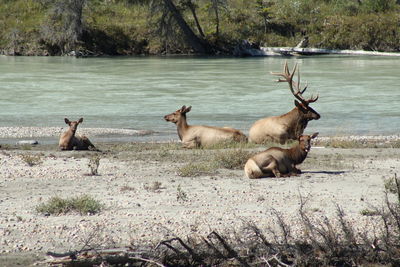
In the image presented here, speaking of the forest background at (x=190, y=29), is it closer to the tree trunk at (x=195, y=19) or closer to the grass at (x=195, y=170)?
the tree trunk at (x=195, y=19)

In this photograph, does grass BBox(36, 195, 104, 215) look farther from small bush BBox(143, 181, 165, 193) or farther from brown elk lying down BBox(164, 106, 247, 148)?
brown elk lying down BBox(164, 106, 247, 148)

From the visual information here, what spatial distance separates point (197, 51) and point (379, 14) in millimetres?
13301

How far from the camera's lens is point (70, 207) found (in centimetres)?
917

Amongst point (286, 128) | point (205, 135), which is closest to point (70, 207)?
point (205, 135)

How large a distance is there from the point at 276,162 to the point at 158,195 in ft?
7.50

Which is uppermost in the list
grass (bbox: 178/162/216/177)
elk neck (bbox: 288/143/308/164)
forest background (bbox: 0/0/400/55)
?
forest background (bbox: 0/0/400/55)

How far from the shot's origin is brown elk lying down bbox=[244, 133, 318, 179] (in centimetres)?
1148

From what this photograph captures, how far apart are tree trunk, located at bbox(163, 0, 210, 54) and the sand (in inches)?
1444

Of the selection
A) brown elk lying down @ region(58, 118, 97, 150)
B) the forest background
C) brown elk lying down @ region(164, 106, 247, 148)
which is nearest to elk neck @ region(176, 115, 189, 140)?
brown elk lying down @ region(164, 106, 247, 148)

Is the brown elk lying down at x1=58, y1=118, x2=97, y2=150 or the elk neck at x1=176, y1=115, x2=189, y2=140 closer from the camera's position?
the brown elk lying down at x1=58, y1=118, x2=97, y2=150

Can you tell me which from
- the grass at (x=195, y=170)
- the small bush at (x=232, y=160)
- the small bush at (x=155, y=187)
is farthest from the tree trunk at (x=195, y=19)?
the small bush at (x=155, y=187)

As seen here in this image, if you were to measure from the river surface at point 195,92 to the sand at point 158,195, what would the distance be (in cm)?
655

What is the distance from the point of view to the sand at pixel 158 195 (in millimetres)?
8234

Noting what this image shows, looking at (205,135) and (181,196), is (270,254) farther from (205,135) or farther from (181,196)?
(205,135)
